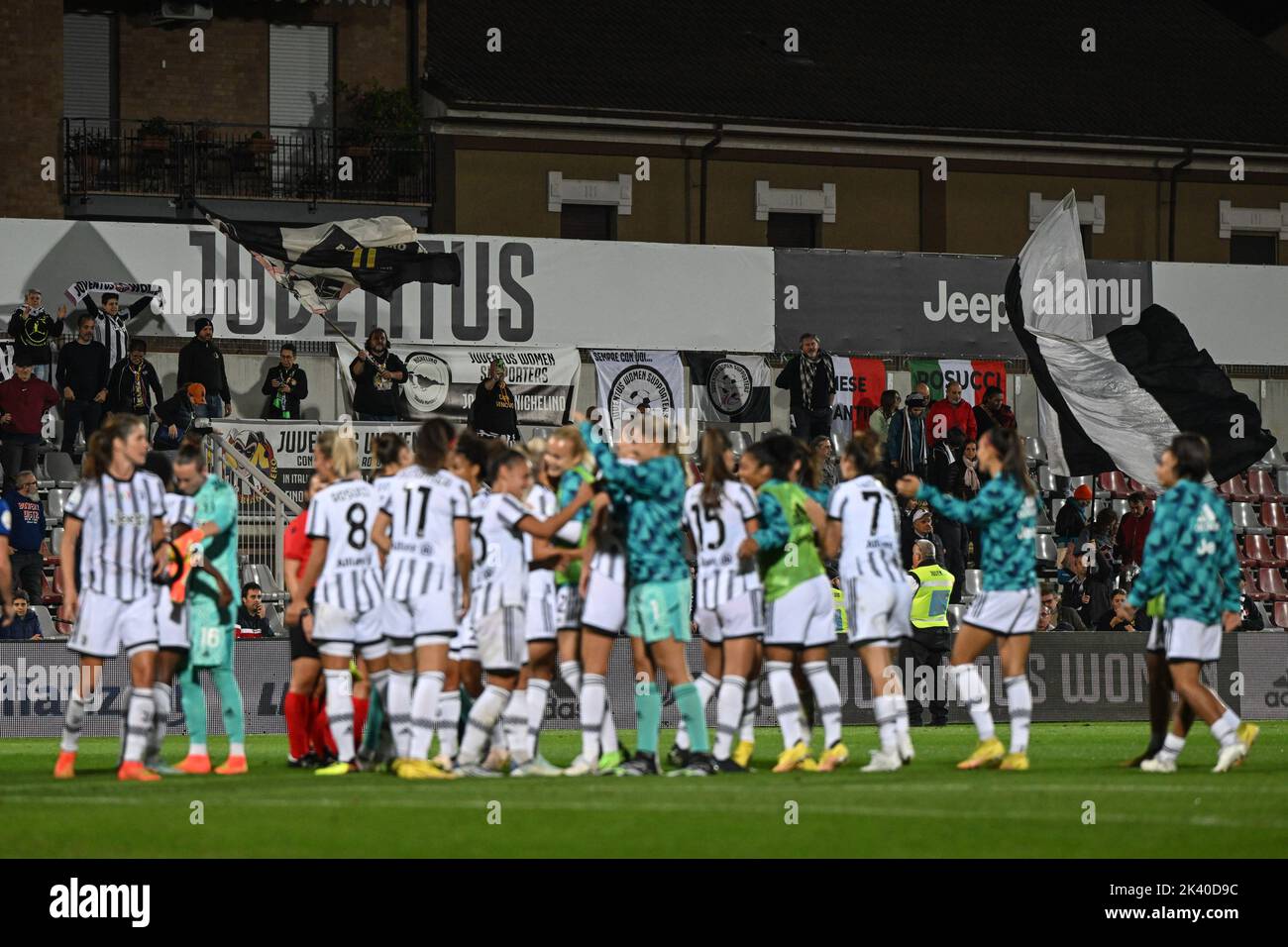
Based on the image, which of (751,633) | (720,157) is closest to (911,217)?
(720,157)

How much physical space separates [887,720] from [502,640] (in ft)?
9.20

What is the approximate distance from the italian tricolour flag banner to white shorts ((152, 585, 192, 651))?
18.4 m

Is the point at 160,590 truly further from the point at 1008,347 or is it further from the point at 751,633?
the point at 1008,347

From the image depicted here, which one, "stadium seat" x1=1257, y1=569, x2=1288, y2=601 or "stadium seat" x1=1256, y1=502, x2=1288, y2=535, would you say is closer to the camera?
"stadium seat" x1=1257, y1=569, x2=1288, y2=601

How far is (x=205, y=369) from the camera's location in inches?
1053

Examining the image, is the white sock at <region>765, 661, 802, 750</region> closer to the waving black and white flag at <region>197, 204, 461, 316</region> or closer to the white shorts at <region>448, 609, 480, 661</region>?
the white shorts at <region>448, 609, 480, 661</region>

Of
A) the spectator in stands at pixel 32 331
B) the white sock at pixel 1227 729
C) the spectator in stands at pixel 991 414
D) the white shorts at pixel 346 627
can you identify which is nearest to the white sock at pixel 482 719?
the white shorts at pixel 346 627

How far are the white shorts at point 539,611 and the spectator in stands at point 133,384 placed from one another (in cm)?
1285

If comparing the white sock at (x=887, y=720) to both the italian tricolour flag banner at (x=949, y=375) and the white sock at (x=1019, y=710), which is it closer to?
the white sock at (x=1019, y=710)

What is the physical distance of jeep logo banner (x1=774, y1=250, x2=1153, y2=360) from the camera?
30.6m

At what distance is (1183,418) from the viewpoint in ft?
86.3

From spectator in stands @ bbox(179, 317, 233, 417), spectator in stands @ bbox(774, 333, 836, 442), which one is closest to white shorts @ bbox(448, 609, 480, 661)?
spectator in stands @ bbox(179, 317, 233, 417)

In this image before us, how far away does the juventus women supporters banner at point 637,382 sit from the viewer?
3050 centimetres
